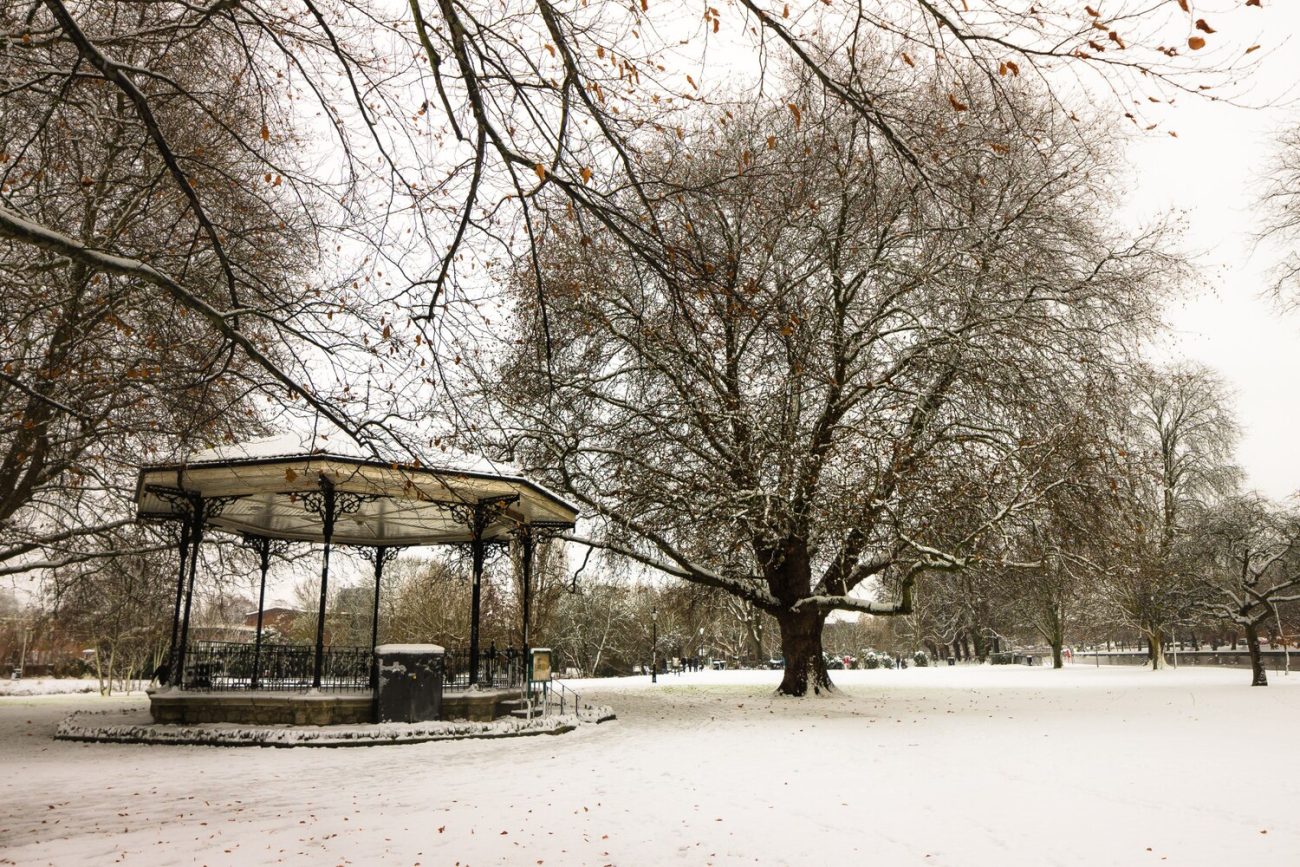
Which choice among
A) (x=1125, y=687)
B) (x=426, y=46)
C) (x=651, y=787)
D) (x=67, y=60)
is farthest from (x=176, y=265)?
(x=1125, y=687)

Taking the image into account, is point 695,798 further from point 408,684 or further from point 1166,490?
point 1166,490

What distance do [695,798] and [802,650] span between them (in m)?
12.0

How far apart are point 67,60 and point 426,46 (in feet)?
18.8

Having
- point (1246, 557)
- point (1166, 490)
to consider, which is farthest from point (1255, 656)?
point (1166, 490)

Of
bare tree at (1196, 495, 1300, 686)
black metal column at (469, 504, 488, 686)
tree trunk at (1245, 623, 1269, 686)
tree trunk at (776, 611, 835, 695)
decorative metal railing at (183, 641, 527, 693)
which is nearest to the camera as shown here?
black metal column at (469, 504, 488, 686)

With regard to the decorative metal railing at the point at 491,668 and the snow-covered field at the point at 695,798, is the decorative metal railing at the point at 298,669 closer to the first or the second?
the decorative metal railing at the point at 491,668

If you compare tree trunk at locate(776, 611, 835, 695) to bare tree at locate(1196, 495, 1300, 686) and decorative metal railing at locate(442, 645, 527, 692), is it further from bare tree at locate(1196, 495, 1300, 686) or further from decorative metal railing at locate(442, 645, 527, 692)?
bare tree at locate(1196, 495, 1300, 686)

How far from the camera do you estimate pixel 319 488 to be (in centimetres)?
1267

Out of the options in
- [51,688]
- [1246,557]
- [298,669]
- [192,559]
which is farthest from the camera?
[51,688]

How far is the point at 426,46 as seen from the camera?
4.38m

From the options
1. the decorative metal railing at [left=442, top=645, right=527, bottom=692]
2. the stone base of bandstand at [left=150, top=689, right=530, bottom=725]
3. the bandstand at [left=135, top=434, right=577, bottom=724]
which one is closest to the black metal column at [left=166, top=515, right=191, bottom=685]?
the bandstand at [left=135, top=434, right=577, bottom=724]

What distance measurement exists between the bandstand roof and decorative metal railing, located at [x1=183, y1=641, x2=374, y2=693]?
2604 mm

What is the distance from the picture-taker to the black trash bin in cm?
1233

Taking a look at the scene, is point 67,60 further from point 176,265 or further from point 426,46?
point 426,46
